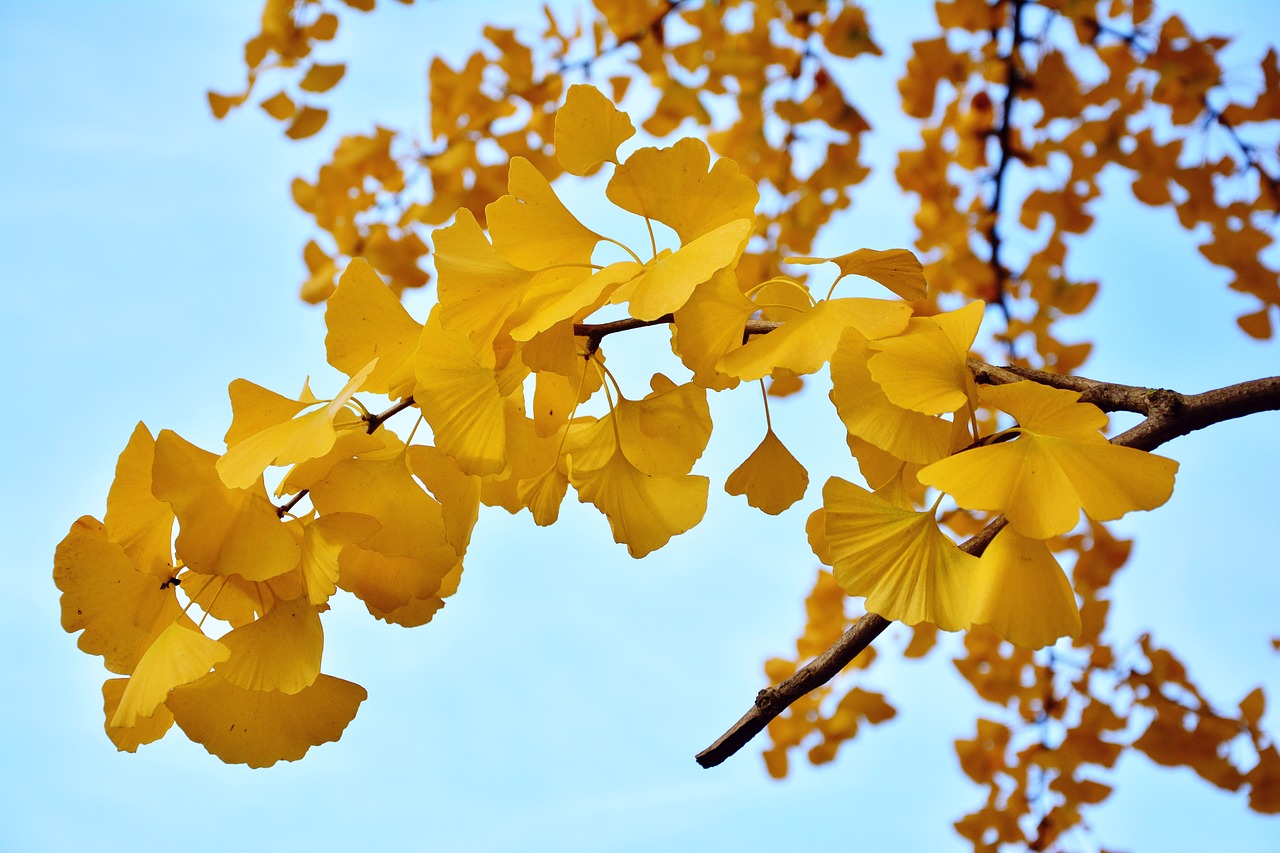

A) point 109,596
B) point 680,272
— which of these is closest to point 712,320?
point 680,272

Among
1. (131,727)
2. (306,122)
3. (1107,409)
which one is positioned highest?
(306,122)

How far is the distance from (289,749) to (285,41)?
105cm

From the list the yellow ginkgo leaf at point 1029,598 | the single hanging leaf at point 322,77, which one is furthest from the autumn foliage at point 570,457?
the single hanging leaf at point 322,77

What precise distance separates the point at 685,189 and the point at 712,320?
0.05 metres

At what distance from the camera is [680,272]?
27 centimetres

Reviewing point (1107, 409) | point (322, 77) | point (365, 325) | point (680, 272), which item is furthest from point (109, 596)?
point (322, 77)

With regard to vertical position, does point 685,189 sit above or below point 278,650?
above

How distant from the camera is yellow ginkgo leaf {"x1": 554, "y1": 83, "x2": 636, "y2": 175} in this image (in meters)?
0.32

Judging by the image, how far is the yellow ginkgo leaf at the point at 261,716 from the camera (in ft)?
1.03

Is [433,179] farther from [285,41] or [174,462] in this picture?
[174,462]

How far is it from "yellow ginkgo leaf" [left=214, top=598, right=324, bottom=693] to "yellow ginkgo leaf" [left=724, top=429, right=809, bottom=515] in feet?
0.52

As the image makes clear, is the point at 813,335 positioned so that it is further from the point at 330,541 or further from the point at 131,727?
the point at 131,727

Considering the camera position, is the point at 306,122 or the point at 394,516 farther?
the point at 306,122

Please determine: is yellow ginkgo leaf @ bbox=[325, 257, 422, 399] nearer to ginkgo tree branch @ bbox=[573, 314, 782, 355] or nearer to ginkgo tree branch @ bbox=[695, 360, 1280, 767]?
ginkgo tree branch @ bbox=[573, 314, 782, 355]
